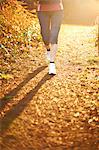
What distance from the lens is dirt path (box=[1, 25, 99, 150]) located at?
133 inches

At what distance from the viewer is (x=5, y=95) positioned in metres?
4.56

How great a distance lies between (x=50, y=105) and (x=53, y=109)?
124 millimetres

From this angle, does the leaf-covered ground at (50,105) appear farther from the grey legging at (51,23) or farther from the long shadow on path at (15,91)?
the grey legging at (51,23)

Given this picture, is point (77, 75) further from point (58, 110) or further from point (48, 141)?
point (48, 141)

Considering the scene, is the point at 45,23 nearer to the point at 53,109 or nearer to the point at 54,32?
the point at 54,32

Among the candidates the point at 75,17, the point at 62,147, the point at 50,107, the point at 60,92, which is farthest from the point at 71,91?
the point at 75,17

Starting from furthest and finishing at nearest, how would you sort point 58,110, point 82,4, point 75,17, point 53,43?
point 82,4
point 75,17
point 53,43
point 58,110

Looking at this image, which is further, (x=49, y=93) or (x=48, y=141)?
(x=49, y=93)

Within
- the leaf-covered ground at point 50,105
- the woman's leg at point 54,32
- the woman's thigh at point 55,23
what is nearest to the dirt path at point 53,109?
the leaf-covered ground at point 50,105

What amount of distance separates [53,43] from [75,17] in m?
13.0

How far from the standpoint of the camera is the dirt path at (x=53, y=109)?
11.0ft

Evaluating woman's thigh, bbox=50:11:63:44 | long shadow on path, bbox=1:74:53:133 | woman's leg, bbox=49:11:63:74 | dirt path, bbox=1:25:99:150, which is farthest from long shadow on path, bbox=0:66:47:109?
woman's thigh, bbox=50:11:63:44

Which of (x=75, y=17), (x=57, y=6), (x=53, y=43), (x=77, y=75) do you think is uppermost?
(x=57, y=6)

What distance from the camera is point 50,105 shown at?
4258mm
